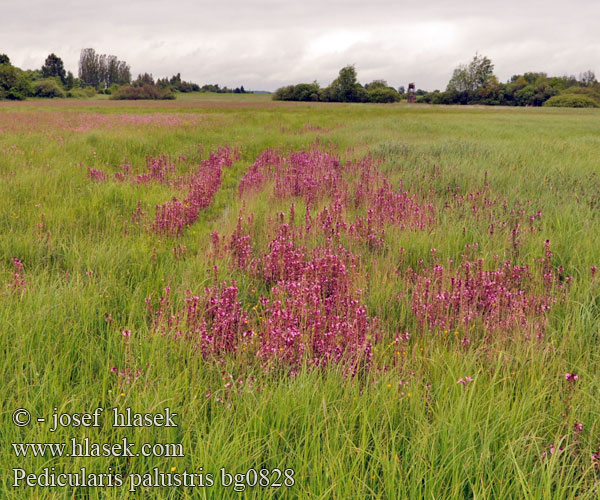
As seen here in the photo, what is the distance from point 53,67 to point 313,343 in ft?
545

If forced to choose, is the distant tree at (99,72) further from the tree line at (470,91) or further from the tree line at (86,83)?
the tree line at (470,91)

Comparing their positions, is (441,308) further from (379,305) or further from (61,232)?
(61,232)

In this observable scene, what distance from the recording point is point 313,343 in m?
2.53

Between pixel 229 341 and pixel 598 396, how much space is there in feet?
6.97

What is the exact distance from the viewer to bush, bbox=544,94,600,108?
79.8 m

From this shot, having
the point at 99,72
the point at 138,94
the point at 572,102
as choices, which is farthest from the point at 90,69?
the point at 572,102

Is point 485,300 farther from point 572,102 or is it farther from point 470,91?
point 470,91

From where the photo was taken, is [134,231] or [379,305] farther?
[134,231]

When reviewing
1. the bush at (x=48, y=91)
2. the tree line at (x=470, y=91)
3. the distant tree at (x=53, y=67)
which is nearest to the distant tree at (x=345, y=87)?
the tree line at (x=470, y=91)

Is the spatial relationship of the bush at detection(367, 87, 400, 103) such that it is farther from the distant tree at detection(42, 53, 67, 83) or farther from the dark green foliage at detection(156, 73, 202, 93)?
the distant tree at detection(42, 53, 67, 83)

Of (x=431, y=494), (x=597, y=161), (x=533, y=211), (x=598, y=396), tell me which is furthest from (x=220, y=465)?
Result: (x=597, y=161)

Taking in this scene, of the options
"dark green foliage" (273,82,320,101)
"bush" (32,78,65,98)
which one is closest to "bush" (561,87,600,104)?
"dark green foliage" (273,82,320,101)

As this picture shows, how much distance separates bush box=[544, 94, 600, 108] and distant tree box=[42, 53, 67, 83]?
475 ft

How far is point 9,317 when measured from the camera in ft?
8.15
